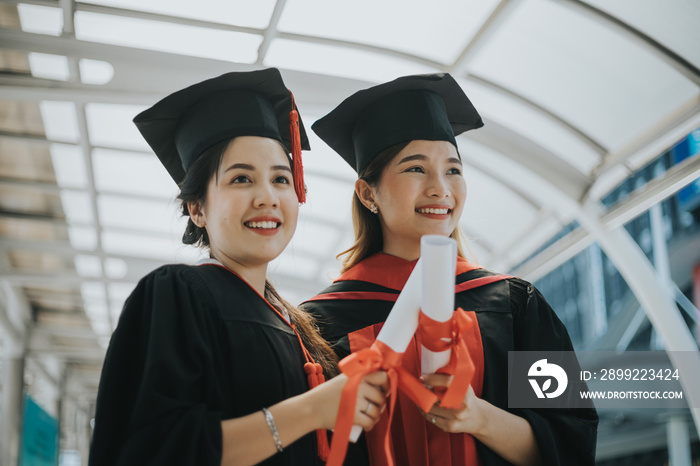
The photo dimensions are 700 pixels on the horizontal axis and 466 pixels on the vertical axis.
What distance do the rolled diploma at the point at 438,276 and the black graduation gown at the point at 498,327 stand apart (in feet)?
1.92

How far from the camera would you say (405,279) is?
2.34 metres

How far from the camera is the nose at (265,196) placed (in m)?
1.95

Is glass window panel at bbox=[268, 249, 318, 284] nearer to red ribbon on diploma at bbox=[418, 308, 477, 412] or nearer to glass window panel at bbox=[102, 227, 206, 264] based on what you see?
glass window panel at bbox=[102, 227, 206, 264]

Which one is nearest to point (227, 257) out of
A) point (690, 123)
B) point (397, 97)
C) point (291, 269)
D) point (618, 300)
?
point (397, 97)

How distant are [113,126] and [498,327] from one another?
6212 mm

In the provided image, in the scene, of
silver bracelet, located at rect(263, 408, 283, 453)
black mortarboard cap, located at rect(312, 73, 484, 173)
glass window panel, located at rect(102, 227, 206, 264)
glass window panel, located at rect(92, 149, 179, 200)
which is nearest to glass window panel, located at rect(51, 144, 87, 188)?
glass window panel, located at rect(92, 149, 179, 200)

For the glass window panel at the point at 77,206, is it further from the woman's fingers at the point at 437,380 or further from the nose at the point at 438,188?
the woman's fingers at the point at 437,380

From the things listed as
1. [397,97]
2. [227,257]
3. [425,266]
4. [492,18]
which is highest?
[492,18]

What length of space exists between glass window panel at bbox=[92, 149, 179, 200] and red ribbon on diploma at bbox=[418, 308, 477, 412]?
6.74m

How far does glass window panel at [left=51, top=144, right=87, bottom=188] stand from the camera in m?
8.19

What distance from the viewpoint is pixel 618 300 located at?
40125 mm

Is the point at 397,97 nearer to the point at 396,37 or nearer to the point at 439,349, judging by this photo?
the point at 439,349

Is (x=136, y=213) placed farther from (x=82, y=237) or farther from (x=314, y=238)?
(x=314, y=238)

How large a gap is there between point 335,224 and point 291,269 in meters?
2.55
